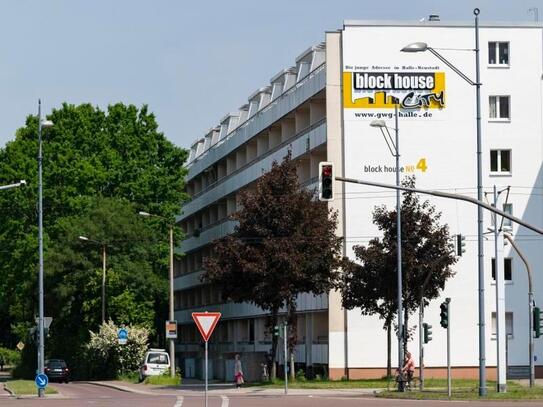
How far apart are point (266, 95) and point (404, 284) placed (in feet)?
99.6

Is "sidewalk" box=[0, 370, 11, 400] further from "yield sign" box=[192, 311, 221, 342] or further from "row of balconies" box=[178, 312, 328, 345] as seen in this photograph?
"yield sign" box=[192, 311, 221, 342]

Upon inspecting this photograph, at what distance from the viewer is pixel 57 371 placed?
7431 cm

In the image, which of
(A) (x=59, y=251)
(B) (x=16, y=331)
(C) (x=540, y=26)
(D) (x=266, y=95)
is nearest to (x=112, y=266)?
(A) (x=59, y=251)

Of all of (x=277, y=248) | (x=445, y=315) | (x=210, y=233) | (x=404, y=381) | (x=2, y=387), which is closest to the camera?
(x=445, y=315)

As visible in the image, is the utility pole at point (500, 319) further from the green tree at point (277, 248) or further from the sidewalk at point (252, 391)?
the green tree at point (277, 248)

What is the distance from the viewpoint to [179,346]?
10712 cm

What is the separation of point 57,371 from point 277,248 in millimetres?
22959

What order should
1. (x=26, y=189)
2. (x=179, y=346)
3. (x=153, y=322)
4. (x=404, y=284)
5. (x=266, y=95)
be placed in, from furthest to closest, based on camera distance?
(x=179, y=346), (x=266, y=95), (x=153, y=322), (x=26, y=189), (x=404, y=284)

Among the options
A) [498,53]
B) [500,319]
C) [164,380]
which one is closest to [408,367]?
[500,319]

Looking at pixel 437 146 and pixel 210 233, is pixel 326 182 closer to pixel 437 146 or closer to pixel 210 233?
pixel 437 146

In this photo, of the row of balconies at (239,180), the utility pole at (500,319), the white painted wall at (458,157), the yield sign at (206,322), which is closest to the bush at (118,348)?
the row of balconies at (239,180)

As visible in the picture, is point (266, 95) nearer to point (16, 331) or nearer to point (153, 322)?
point (153, 322)

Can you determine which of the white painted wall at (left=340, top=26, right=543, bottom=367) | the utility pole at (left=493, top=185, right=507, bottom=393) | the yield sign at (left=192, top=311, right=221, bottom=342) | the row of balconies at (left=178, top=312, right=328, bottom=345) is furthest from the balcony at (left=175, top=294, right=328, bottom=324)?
the yield sign at (left=192, top=311, right=221, bottom=342)

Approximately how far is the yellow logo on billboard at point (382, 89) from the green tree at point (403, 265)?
7.80m
